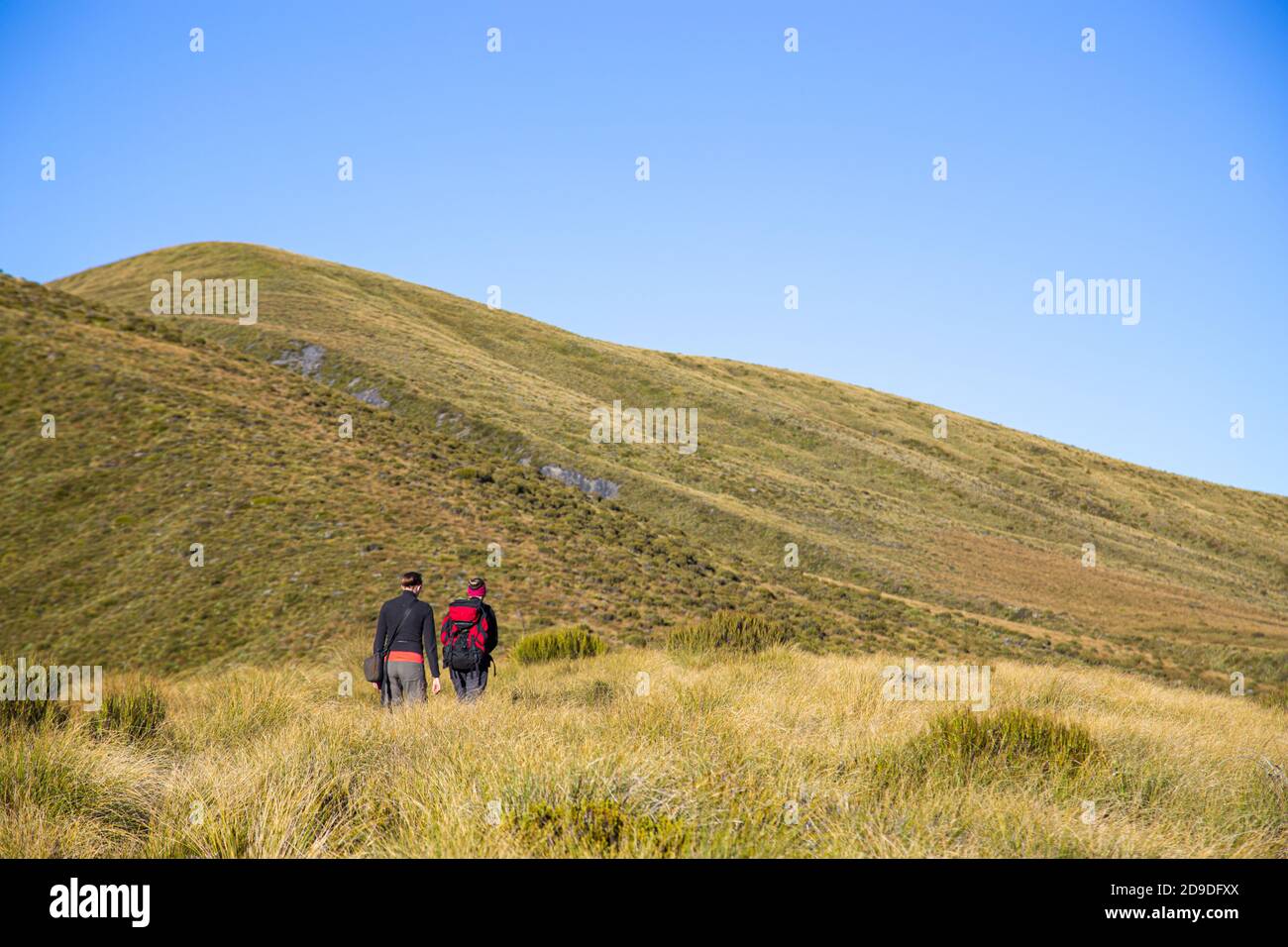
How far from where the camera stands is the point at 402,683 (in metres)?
8.92

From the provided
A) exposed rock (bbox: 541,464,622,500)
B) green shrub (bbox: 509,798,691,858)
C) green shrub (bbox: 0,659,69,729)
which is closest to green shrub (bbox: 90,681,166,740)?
green shrub (bbox: 0,659,69,729)

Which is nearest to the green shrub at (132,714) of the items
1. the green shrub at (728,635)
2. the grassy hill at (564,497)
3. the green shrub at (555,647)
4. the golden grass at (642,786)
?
the golden grass at (642,786)

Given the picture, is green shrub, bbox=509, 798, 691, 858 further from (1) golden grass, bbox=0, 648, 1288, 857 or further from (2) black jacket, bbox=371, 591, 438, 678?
(2) black jacket, bbox=371, 591, 438, 678

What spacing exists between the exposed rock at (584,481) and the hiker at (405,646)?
35.3 m

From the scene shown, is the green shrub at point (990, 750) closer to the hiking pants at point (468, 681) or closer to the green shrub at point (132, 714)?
the hiking pants at point (468, 681)

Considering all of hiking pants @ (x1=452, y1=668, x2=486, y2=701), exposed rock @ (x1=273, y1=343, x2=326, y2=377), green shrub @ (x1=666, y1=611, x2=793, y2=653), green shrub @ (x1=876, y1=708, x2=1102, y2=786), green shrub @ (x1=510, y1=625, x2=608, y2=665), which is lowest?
green shrub @ (x1=510, y1=625, x2=608, y2=665)

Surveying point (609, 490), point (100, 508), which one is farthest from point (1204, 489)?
point (100, 508)

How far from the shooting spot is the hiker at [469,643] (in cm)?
967

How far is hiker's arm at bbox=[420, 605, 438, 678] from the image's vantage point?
8.77 meters

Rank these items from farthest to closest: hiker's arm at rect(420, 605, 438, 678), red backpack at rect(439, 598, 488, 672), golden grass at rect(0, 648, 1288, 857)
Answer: red backpack at rect(439, 598, 488, 672), hiker's arm at rect(420, 605, 438, 678), golden grass at rect(0, 648, 1288, 857)

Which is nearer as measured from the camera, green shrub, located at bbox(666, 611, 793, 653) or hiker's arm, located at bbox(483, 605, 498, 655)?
hiker's arm, located at bbox(483, 605, 498, 655)

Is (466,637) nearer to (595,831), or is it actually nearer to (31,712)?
(31,712)
